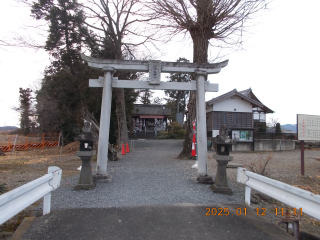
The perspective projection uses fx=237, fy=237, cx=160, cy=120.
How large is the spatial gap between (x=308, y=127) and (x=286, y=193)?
682 cm

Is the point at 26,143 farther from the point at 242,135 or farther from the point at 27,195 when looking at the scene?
the point at 27,195

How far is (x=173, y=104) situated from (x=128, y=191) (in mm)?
38028

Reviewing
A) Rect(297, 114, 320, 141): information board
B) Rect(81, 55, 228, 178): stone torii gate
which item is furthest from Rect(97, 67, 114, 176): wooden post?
Rect(297, 114, 320, 141): information board

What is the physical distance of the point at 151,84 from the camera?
729 centimetres

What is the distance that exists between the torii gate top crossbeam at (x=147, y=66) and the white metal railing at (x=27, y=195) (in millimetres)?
3738

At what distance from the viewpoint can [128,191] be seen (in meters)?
5.76

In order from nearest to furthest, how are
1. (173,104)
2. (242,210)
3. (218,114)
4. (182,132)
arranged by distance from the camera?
(242,210) < (218,114) < (182,132) < (173,104)


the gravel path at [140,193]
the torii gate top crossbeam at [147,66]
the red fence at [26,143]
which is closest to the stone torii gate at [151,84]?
the torii gate top crossbeam at [147,66]

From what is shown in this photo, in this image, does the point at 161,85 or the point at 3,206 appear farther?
the point at 161,85

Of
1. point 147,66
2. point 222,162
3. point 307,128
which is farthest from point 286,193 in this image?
point 307,128

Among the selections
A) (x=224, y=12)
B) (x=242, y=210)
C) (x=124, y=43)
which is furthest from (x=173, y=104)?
(x=242, y=210)

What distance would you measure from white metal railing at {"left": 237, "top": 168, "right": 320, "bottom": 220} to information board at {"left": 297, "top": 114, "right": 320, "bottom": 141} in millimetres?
5658

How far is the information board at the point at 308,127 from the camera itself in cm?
920

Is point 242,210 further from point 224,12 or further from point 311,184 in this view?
point 224,12
